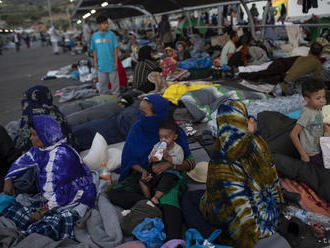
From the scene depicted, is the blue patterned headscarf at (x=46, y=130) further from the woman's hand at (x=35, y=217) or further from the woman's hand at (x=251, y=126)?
the woman's hand at (x=251, y=126)

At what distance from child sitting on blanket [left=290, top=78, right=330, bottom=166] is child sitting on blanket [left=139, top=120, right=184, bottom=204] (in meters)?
1.26

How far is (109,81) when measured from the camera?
761 cm

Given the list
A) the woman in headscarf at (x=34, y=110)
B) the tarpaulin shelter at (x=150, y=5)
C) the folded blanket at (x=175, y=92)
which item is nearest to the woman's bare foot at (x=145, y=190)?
the woman in headscarf at (x=34, y=110)

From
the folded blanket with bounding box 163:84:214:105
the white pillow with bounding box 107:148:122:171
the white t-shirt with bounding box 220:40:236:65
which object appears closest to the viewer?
the white pillow with bounding box 107:148:122:171

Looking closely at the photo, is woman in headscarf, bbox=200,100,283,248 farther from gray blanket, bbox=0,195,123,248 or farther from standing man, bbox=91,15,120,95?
standing man, bbox=91,15,120,95

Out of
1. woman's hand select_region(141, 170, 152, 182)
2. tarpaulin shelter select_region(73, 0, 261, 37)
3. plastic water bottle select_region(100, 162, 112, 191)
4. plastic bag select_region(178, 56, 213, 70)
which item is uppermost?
tarpaulin shelter select_region(73, 0, 261, 37)

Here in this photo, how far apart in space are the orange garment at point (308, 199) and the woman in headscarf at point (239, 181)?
2.10 ft

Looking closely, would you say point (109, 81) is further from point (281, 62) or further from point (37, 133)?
point (37, 133)

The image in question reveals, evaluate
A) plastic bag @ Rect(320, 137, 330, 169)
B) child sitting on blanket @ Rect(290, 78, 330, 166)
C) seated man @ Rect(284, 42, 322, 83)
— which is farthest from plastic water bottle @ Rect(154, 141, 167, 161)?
seated man @ Rect(284, 42, 322, 83)

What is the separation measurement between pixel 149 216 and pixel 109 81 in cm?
546

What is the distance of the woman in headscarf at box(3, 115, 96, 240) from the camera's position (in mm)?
2713

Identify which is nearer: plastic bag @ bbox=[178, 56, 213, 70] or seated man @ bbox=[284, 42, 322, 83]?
seated man @ bbox=[284, 42, 322, 83]

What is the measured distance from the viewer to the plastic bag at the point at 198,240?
7.16 ft

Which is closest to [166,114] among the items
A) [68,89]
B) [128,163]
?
[128,163]
